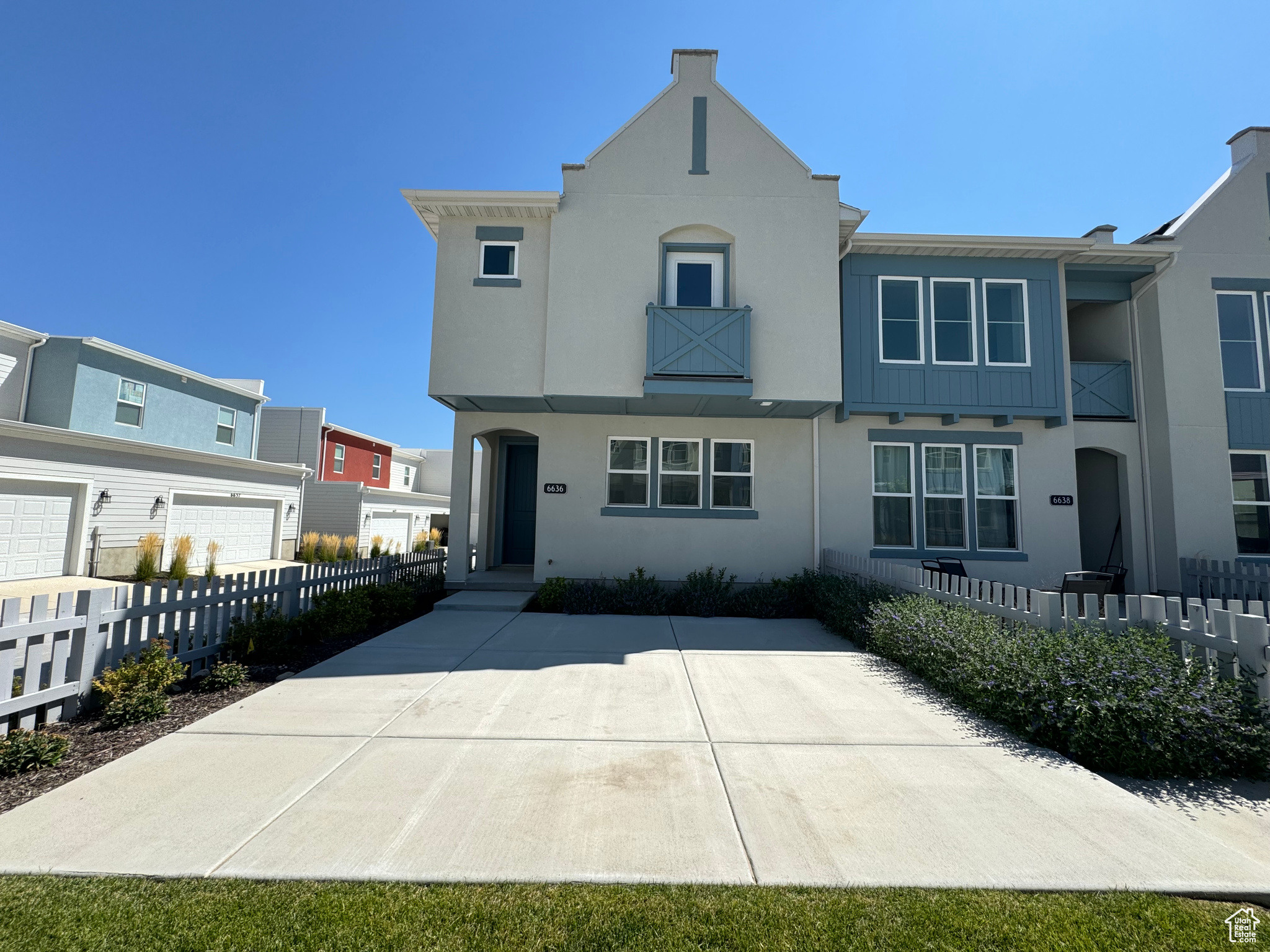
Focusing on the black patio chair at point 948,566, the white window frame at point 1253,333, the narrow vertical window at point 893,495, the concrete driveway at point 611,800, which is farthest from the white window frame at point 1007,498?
the concrete driveway at point 611,800

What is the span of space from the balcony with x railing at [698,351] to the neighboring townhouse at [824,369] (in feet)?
0.88

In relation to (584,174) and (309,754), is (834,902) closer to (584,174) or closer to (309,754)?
(309,754)

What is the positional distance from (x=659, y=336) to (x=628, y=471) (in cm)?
279

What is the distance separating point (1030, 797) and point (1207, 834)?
83 centimetres

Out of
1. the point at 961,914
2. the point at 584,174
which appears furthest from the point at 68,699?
the point at 584,174

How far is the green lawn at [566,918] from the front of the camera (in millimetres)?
2357

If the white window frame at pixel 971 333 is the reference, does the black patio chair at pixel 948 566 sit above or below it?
below

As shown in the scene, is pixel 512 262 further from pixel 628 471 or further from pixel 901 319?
pixel 901 319

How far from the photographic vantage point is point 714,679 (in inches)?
246

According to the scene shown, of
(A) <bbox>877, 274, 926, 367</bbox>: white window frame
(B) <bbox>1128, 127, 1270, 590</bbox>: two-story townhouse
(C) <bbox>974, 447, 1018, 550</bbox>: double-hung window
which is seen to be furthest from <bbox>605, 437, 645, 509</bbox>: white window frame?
(B) <bbox>1128, 127, 1270, 590</bbox>: two-story townhouse

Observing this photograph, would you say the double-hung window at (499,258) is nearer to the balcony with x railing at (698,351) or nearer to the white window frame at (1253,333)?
the balcony with x railing at (698,351)

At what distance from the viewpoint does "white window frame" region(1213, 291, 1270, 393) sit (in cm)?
1106

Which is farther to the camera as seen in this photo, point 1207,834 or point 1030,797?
point 1030,797

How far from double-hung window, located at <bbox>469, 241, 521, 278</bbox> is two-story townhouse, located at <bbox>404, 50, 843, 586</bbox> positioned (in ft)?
0.11
